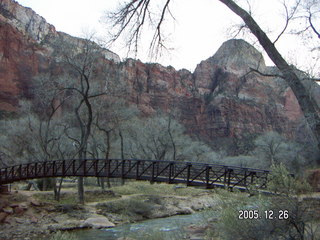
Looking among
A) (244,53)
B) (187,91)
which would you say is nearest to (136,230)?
(244,53)

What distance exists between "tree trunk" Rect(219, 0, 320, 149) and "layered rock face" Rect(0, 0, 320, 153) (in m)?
66.8

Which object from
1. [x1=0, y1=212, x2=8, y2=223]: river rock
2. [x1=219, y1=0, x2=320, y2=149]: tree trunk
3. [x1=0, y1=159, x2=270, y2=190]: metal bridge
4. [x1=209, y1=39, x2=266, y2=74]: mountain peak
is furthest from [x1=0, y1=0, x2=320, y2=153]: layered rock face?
[x1=219, y1=0, x2=320, y2=149]: tree trunk

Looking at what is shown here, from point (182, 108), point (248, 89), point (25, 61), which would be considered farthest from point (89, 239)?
point (248, 89)

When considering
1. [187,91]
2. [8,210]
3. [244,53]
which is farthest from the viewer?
[187,91]

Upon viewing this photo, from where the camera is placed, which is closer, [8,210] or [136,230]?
[136,230]

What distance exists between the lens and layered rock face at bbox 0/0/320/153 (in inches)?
2847

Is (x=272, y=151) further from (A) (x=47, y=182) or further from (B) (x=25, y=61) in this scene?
(B) (x=25, y=61)

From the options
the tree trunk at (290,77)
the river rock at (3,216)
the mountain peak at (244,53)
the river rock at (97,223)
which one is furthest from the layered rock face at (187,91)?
the tree trunk at (290,77)

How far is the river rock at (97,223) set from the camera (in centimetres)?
1691

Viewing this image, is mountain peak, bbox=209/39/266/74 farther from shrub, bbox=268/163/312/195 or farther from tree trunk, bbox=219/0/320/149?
shrub, bbox=268/163/312/195
